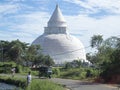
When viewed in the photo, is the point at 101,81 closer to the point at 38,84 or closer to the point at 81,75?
the point at 81,75

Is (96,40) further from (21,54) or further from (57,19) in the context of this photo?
(57,19)

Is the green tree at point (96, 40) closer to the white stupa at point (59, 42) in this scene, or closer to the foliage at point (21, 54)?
the foliage at point (21, 54)

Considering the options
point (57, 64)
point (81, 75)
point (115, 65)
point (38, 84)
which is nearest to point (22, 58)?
point (57, 64)

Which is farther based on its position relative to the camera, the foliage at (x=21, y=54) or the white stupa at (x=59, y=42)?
the white stupa at (x=59, y=42)

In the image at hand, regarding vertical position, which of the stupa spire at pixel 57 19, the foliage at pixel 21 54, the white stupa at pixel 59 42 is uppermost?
the stupa spire at pixel 57 19

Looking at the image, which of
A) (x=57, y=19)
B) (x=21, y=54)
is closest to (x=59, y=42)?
(x=57, y=19)

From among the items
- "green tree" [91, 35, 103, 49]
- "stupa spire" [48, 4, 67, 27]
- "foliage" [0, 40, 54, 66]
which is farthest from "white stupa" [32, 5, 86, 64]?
"green tree" [91, 35, 103, 49]

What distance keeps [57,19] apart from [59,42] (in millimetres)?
7584

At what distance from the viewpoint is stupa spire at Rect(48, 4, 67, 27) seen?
11781cm

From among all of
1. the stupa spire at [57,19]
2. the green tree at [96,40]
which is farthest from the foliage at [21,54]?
the stupa spire at [57,19]

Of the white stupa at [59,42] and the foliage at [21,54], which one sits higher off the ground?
the white stupa at [59,42]

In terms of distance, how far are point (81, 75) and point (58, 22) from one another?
231ft

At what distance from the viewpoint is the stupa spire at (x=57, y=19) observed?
387ft

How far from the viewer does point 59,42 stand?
117 metres
